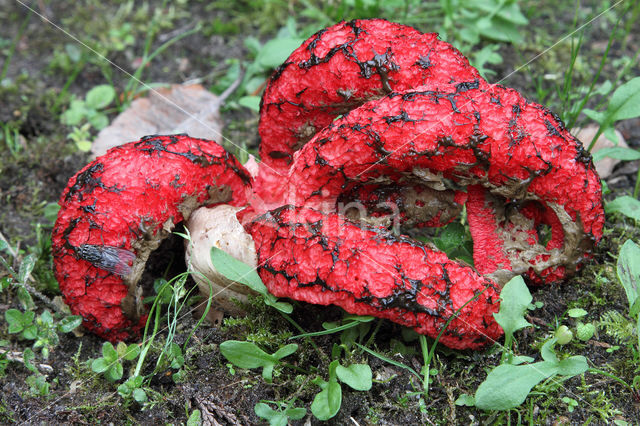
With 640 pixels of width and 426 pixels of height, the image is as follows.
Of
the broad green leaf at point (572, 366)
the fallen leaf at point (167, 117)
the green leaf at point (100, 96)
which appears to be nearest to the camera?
the broad green leaf at point (572, 366)

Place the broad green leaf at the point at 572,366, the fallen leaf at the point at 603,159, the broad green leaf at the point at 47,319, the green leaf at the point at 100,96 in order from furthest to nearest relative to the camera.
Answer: the green leaf at the point at 100,96, the fallen leaf at the point at 603,159, the broad green leaf at the point at 47,319, the broad green leaf at the point at 572,366

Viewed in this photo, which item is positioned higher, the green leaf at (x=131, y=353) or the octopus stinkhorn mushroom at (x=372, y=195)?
the octopus stinkhorn mushroom at (x=372, y=195)

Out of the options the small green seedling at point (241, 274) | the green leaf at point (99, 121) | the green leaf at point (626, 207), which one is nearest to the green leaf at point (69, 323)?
the small green seedling at point (241, 274)

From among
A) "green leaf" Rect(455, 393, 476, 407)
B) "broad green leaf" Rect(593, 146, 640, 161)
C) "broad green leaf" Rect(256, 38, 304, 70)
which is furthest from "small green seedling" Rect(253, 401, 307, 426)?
"broad green leaf" Rect(256, 38, 304, 70)

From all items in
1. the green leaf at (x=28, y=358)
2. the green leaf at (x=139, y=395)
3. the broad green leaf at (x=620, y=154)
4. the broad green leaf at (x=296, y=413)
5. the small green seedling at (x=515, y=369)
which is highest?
the broad green leaf at (x=620, y=154)

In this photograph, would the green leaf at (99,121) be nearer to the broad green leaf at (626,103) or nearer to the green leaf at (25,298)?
the green leaf at (25,298)

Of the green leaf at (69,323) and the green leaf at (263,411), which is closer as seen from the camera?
the green leaf at (263,411)
